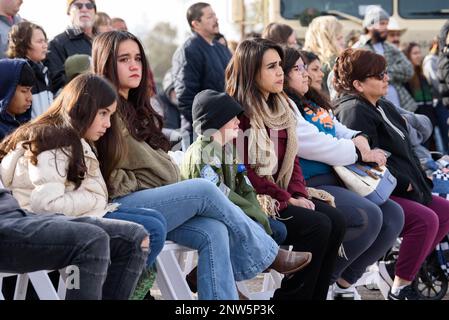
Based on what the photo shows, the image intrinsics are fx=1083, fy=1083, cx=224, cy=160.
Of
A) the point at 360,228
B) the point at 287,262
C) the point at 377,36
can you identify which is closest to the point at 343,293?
the point at 360,228

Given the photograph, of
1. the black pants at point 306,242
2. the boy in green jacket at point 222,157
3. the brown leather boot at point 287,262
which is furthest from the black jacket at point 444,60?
the brown leather boot at point 287,262

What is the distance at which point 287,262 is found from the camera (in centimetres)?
561

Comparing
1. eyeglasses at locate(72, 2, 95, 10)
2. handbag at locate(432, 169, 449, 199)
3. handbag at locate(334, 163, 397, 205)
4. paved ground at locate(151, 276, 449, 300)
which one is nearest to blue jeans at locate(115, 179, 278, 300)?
handbag at locate(334, 163, 397, 205)

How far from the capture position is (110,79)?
18.4 feet

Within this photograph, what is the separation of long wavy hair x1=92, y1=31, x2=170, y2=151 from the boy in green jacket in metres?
0.18

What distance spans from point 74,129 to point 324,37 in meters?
4.49

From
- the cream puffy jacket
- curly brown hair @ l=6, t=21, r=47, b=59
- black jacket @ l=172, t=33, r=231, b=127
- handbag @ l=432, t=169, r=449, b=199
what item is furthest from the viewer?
black jacket @ l=172, t=33, r=231, b=127

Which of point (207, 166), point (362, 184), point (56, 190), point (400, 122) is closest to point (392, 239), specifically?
point (362, 184)

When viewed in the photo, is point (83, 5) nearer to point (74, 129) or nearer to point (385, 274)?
point (385, 274)

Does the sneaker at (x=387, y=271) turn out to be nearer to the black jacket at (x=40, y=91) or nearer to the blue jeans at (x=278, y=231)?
the blue jeans at (x=278, y=231)

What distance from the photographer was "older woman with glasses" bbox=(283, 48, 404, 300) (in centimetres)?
637

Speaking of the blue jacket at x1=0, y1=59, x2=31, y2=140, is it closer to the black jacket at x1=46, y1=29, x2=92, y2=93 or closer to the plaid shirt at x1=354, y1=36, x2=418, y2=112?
the black jacket at x1=46, y1=29, x2=92, y2=93

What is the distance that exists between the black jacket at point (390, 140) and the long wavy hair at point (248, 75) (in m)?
0.90

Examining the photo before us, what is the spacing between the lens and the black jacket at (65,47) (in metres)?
7.75
